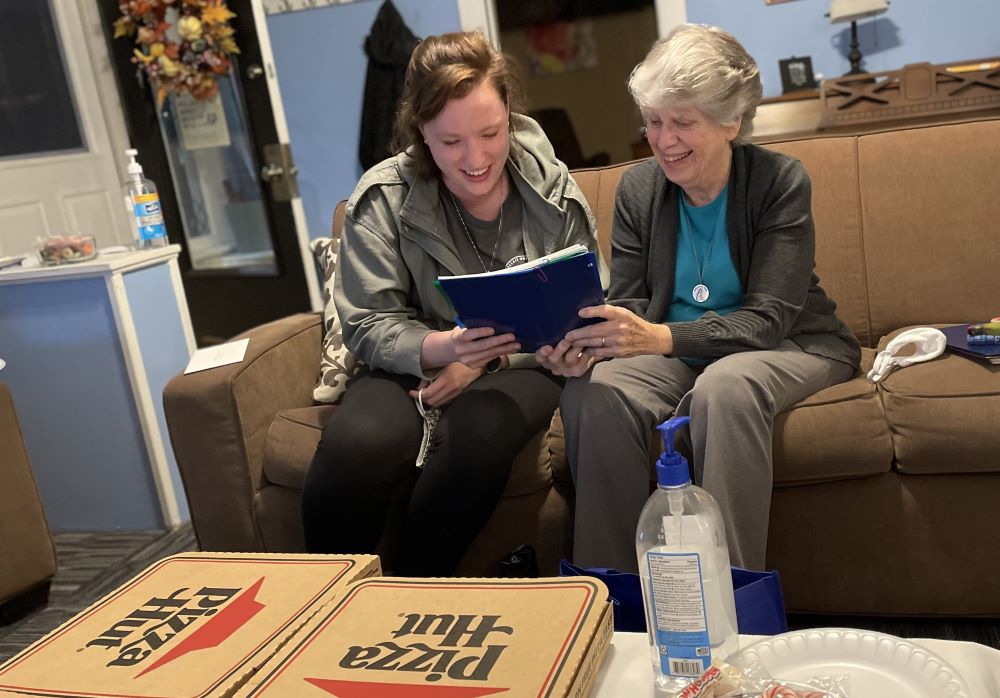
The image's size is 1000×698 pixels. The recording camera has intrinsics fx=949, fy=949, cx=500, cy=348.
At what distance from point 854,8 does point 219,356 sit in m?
2.51

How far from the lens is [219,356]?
2.08 meters

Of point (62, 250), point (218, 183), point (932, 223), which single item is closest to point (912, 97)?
point (932, 223)

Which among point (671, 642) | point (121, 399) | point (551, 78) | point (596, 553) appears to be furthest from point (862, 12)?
point (671, 642)

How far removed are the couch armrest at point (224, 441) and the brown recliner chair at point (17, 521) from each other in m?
0.53

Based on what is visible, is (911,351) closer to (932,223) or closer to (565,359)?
(932,223)

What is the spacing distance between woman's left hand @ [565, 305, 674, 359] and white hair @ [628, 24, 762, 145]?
394 mm

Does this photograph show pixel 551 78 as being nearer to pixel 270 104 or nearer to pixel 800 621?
pixel 270 104

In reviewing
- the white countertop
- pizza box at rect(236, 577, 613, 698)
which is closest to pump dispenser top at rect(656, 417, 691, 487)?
pizza box at rect(236, 577, 613, 698)

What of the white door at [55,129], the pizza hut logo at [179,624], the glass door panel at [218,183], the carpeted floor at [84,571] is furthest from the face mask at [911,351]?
the white door at [55,129]

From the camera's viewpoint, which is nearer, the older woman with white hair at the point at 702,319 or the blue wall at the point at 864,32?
the older woman with white hair at the point at 702,319

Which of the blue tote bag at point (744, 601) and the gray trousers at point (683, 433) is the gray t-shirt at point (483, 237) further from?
the blue tote bag at point (744, 601)

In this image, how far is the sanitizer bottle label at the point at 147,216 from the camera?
2.71m

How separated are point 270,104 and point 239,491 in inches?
100

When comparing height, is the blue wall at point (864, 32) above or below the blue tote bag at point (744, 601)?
above
